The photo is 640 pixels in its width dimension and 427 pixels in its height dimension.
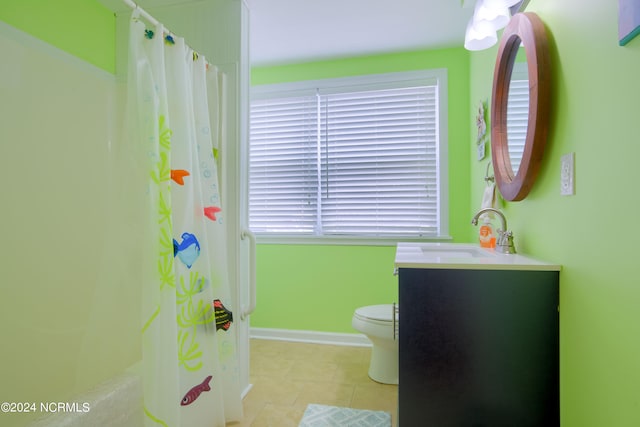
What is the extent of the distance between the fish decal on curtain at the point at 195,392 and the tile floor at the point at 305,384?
17.6 inches

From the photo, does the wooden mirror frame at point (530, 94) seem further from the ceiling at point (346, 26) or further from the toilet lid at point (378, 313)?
the toilet lid at point (378, 313)

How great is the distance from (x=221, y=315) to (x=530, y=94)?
4.92 feet

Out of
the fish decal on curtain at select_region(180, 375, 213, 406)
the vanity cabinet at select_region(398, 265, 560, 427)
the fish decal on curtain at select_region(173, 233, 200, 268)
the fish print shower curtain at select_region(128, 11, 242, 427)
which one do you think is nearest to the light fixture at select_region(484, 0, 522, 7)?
the vanity cabinet at select_region(398, 265, 560, 427)

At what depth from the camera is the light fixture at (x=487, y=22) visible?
1372 millimetres

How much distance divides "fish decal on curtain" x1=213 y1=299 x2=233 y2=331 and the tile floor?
566mm

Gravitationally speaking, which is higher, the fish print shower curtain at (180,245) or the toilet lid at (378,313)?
the fish print shower curtain at (180,245)

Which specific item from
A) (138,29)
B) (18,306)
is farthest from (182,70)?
(18,306)

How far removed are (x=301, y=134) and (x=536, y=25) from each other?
5.97ft

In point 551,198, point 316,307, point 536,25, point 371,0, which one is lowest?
point 316,307

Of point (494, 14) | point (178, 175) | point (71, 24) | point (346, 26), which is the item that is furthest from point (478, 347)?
point (71, 24)

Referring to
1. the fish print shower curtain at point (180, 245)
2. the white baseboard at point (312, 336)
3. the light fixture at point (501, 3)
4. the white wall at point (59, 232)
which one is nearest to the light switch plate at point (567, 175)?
the light fixture at point (501, 3)

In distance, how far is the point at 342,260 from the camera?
2.61 metres

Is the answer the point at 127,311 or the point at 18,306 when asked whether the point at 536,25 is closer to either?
the point at 127,311

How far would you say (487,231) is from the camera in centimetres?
170
